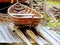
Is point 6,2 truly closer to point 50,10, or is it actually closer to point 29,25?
point 50,10

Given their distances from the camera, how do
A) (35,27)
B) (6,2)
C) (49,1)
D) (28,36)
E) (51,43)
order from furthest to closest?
(49,1), (6,2), (35,27), (28,36), (51,43)

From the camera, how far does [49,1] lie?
18.7 metres

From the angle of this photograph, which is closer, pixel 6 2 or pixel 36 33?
pixel 36 33

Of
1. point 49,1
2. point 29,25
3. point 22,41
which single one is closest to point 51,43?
point 22,41

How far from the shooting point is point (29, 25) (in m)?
9.56

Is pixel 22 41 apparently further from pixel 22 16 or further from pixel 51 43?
pixel 22 16

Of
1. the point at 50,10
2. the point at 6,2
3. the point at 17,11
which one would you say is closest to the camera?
the point at 17,11

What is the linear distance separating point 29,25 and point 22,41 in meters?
1.26

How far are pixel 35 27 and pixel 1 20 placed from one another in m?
2.53

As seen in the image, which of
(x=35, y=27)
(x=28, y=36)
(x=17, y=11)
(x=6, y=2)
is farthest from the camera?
(x=6, y=2)

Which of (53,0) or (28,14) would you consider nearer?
(28,14)

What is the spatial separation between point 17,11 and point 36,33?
7.41ft

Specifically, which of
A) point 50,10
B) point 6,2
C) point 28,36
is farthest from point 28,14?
point 50,10

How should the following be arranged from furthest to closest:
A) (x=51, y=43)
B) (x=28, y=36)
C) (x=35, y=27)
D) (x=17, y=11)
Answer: (x=17, y=11) → (x=35, y=27) → (x=28, y=36) → (x=51, y=43)
